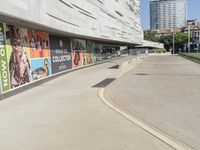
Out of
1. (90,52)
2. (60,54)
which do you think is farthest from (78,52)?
(60,54)

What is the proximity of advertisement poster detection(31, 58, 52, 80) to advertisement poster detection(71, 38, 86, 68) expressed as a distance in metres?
8.30

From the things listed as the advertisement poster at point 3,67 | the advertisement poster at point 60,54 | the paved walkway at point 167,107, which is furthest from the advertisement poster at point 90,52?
the advertisement poster at point 3,67

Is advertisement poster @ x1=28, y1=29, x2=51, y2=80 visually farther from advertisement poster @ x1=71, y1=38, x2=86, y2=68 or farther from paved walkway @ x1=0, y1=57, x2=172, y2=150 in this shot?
advertisement poster @ x1=71, y1=38, x2=86, y2=68

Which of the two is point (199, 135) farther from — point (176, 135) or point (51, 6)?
point (51, 6)

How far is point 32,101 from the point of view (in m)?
13.5

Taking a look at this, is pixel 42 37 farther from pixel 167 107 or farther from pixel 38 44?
pixel 167 107

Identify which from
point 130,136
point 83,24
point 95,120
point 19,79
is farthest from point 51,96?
point 83,24

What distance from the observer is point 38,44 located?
21156 millimetres

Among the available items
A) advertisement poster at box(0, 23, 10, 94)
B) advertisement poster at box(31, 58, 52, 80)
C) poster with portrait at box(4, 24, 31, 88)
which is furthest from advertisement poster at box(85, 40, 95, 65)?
advertisement poster at box(0, 23, 10, 94)

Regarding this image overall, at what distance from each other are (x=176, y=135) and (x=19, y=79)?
11.2 metres

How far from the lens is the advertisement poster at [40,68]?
1988 centimetres

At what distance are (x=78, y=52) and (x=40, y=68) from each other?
12614 millimetres

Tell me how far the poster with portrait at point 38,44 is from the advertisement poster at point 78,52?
27.0 feet

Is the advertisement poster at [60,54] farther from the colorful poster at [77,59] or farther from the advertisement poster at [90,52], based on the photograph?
the advertisement poster at [90,52]
